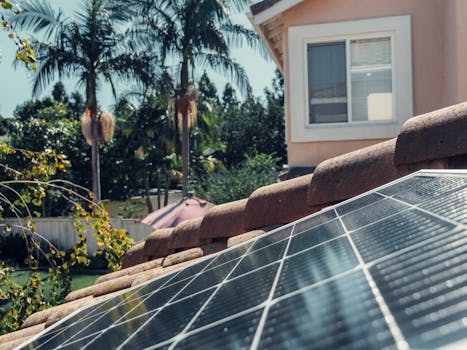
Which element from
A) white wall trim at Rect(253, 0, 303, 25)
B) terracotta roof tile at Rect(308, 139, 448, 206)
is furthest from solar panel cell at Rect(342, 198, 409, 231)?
white wall trim at Rect(253, 0, 303, 25)

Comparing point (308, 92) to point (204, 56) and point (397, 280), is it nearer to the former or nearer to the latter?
point (397, 280)

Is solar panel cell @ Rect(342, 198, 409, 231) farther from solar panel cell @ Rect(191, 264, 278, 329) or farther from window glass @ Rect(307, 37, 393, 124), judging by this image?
window glass @ Rect(307, 37, 393, 124)

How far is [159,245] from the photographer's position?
24.4 ft

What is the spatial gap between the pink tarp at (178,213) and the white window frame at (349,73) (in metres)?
8.22

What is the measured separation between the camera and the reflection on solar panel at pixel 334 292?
1270 millimetres

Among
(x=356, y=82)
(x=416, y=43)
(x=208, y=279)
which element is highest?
(x=416, y=43)

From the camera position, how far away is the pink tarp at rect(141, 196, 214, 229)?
17406mm

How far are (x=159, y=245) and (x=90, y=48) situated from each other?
69.3ft

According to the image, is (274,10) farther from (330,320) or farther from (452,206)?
(330,320)

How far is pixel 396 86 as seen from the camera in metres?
9.55

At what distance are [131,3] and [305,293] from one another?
25.1 metres

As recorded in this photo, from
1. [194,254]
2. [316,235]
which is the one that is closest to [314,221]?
[316,235]

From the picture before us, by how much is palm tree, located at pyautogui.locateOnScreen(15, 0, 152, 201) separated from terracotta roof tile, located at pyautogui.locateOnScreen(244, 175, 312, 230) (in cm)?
2143

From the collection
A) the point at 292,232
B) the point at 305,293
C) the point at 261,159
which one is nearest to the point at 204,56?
the point at 261,159
